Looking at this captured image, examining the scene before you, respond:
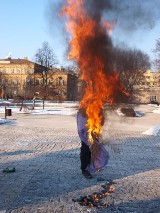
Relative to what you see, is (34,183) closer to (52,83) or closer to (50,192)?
(50,192)

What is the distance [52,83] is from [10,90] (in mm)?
26093

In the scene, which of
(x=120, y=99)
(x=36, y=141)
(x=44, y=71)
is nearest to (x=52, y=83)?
(x=44, y=71)

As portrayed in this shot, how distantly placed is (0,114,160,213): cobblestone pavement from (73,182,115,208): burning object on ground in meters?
0.11

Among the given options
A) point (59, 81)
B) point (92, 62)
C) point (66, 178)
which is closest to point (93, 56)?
point (92, 62)

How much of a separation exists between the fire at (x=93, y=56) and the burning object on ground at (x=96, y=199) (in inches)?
61.7

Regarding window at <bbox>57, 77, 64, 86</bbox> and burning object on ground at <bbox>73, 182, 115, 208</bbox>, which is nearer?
burning object on ground at <bbox>73, 182, 115, 208</bbox>

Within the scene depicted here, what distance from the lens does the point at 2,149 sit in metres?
12.1

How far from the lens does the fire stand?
762cm

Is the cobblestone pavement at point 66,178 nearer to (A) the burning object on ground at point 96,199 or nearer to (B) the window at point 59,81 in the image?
(A) the burning object on ground at point 96,199

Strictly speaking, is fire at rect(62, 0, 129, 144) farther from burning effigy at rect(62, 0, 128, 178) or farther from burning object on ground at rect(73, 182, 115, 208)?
burning object on ground at rect(73, 182, 115, 208)

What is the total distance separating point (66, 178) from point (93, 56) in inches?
109

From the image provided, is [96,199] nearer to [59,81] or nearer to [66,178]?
[66,178]

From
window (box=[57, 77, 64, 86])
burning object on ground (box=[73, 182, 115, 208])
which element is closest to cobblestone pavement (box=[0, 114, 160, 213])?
burning object on ground (box=[73, 182, 115, 208])

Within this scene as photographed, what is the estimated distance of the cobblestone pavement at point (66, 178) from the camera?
20.0ft
